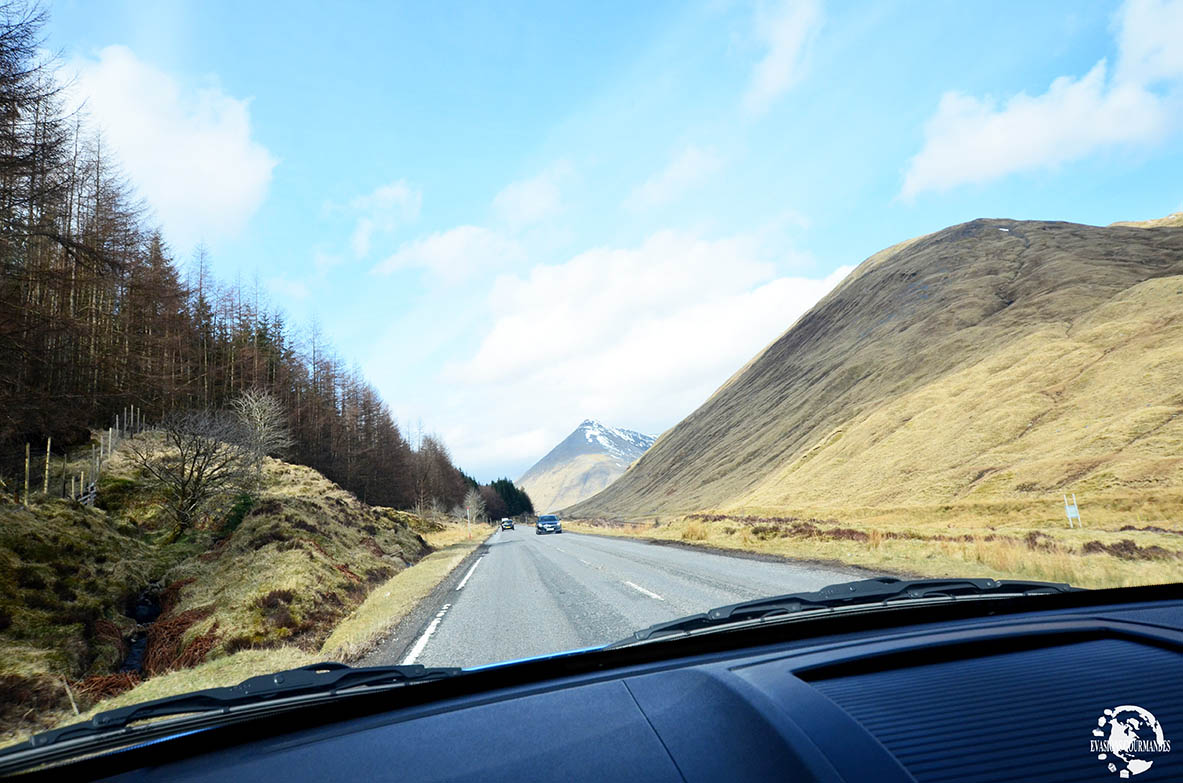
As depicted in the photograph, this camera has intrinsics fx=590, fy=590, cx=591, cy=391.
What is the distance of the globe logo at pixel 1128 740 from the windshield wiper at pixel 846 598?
1334 millimetres

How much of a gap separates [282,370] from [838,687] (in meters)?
58.4

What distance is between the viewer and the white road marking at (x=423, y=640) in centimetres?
671

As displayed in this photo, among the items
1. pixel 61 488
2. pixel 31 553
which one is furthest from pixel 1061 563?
pixel 61 488

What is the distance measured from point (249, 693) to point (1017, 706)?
2.40 meters

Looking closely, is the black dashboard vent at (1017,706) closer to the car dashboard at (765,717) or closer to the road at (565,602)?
the car dashboard at (765,717)

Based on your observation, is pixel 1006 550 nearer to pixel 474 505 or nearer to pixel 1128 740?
pixel 1128 740

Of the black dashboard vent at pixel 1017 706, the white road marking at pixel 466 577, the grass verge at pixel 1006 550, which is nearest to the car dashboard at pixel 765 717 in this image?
the black dashboard vent at pixel 1017 706

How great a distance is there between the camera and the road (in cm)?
712

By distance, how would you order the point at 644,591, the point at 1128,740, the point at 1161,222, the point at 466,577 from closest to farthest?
the point at 1128,740 → the point at 644,591 → the point at 466,577 → the point at 1161,222

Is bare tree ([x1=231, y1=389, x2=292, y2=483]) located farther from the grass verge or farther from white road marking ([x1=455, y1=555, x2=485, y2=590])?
the grass verge

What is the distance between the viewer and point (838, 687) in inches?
67.9

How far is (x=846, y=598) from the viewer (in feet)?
9.64

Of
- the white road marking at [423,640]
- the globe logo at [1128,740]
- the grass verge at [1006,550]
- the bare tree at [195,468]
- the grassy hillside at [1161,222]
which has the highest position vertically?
the grassy hillside at [1161,222]

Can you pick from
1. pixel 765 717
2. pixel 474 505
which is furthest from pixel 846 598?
pixel 474 505
